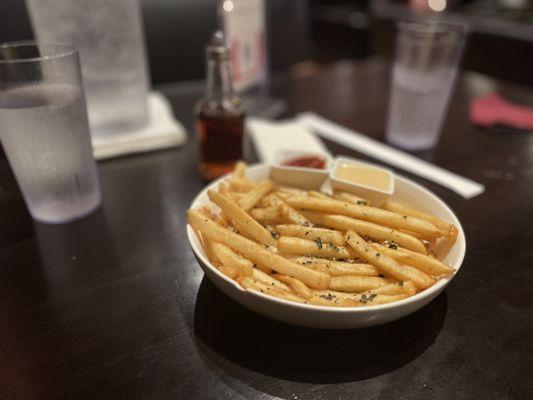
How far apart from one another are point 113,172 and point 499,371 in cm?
121

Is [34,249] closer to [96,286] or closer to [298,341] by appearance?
[96,286]

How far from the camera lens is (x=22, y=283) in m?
0.96

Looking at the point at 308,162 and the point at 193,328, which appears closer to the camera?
the point at 193,328

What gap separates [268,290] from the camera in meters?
0.76

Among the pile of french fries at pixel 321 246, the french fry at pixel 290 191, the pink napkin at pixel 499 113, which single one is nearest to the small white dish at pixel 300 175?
the french fry at pixel 290 191

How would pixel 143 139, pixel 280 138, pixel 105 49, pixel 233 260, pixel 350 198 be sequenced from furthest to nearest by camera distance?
pixel 280 138 → pixel 143 139 → pixel 105 49 → pixel 350 198 → pixel 233 260

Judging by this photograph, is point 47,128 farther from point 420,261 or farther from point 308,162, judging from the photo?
point 420,261

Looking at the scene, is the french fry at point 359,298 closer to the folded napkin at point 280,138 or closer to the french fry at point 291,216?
the french fry at point 291,216

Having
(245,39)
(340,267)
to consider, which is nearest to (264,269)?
(340,267)

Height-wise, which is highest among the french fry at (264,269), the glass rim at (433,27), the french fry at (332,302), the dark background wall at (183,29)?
the glass rim at (433,27)

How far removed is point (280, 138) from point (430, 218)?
0.82 m

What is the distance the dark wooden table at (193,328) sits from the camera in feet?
2.41

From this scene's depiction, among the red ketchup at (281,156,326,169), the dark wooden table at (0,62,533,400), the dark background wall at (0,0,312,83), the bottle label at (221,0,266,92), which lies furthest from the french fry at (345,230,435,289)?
the dark background wall at (0,0,312,83)

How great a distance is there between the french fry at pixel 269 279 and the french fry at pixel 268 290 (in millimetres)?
23
